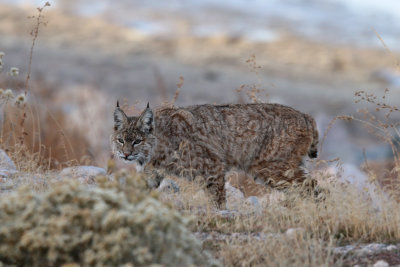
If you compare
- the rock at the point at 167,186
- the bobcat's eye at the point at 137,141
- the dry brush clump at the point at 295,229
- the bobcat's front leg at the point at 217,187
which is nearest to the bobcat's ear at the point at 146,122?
the bobcat's eye at the point at 137,141

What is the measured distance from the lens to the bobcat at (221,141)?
7203 millimetres

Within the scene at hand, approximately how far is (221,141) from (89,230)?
12.7 feet

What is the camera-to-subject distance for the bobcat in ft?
23.6

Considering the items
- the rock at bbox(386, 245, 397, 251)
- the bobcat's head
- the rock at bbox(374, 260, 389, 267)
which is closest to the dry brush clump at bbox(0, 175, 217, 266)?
the rock at bbox(374, 260, 389, 267)

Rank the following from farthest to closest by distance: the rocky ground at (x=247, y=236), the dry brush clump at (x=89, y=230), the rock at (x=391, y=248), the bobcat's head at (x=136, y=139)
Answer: the bobcat's head at (x=136, y=139) → the rock at (x=391, y=248) → the rocky ground at (x=247, y=236) → the dry brush clump at (x=89, y=230)

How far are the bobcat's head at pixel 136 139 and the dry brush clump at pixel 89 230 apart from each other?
10.8 ft

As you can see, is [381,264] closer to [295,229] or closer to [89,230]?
[295,229]

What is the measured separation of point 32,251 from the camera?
3.65 meters

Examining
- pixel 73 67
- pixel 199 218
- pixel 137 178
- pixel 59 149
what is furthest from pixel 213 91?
pixel 137 178

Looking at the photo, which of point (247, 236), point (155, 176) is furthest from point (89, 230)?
point (155, 176)

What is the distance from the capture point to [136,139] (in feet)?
23.7

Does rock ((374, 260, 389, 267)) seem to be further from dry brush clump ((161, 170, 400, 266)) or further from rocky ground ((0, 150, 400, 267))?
dry brush clump ((161, 170, 400, 266))

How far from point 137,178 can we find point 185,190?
9.50 ft

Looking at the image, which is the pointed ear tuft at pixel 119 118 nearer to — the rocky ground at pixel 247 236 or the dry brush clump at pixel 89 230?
the rocky ground at pixel 247 236
